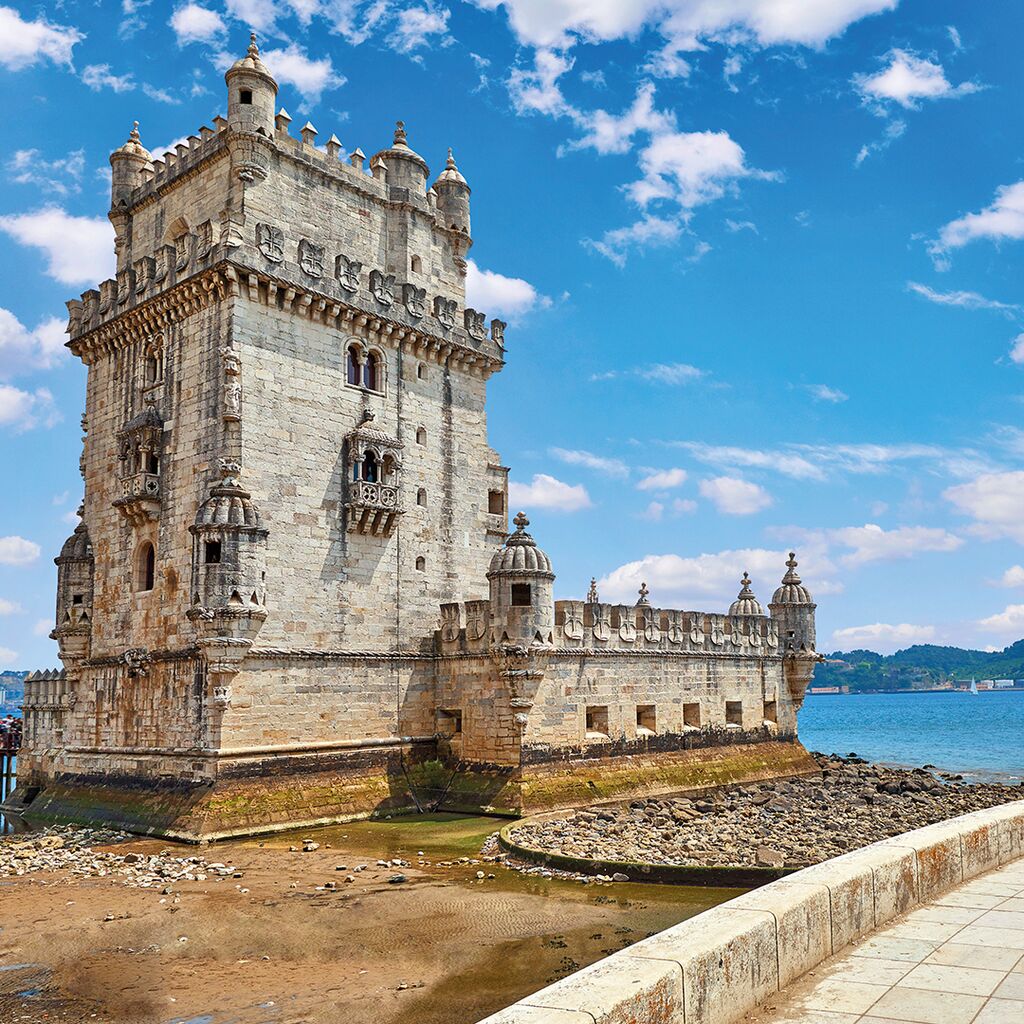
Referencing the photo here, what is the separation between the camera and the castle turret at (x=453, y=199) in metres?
33.8

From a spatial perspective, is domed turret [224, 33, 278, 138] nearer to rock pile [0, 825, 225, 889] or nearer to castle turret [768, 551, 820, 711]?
rock pile [0, 825, 225, 889]

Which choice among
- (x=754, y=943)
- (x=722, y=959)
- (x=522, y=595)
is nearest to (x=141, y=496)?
(x=522, y=595)

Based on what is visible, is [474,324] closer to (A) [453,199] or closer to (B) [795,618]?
(A) [453,199]

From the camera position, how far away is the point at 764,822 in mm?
25266

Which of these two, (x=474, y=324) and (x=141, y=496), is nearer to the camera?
(x=141, y=496)

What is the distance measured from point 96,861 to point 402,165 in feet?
72.6

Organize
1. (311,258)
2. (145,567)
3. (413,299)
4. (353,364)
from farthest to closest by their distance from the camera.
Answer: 1. (413,299)
2. (353,364)
3. (145,567)
4. (311,258)

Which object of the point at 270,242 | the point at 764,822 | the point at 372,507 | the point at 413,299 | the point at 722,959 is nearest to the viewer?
the point at 722,959

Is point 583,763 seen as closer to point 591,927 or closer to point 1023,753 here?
point 591,927

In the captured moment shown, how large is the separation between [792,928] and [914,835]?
12.6ft

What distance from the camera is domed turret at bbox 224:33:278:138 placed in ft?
91.2

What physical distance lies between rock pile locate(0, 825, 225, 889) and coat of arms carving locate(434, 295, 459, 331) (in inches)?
681

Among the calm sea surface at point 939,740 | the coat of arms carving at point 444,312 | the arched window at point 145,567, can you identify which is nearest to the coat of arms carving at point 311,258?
the coat of arms carving at point 444,312

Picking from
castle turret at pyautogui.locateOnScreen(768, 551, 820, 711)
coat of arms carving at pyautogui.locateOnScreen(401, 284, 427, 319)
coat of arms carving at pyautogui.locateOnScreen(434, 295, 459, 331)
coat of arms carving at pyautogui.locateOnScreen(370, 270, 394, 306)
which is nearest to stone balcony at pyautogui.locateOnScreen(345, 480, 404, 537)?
coat of arms carving at pyautogui.locateOnScreen(370, 270, 394, 306)
